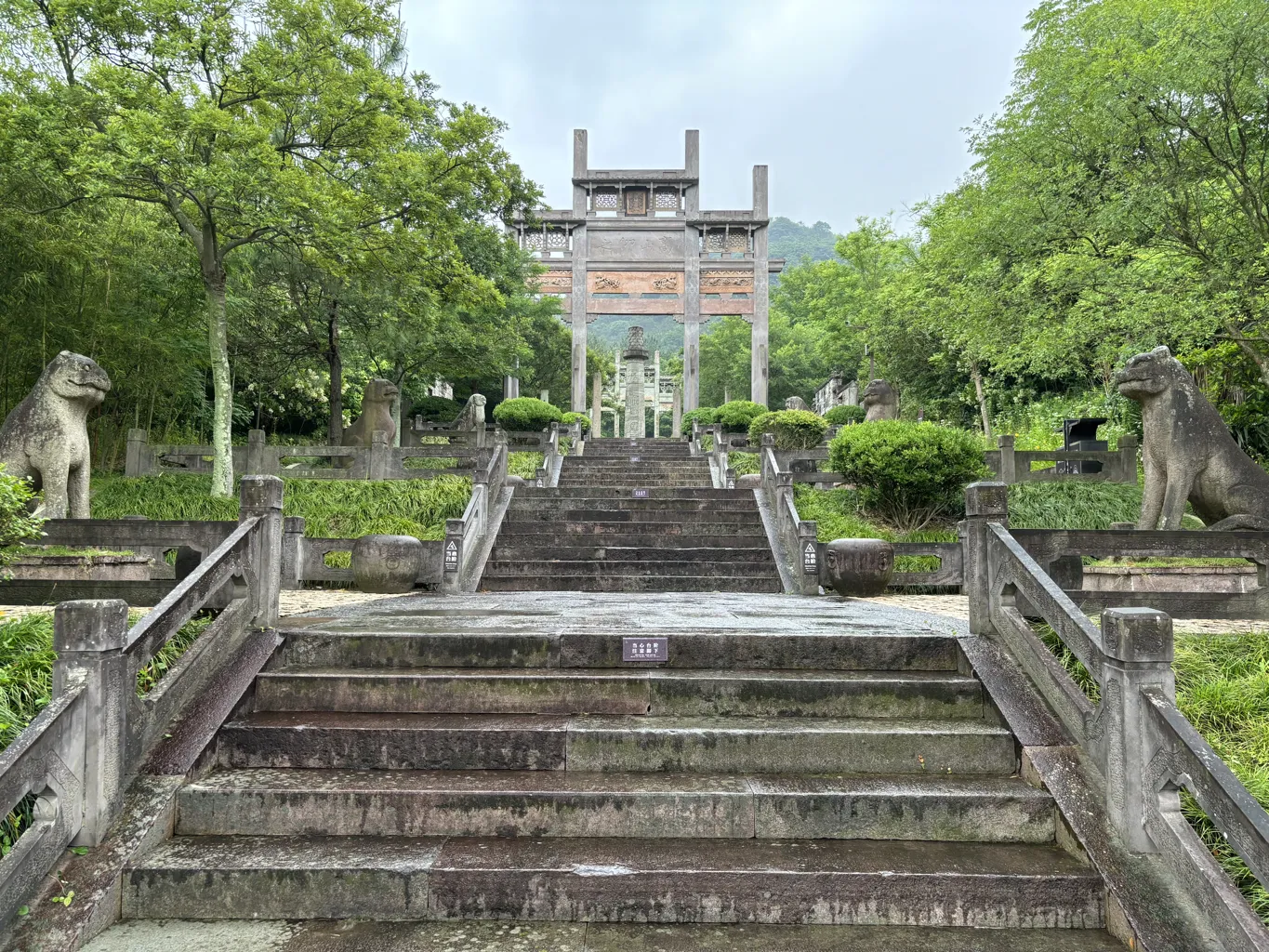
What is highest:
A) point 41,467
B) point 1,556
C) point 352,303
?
point 352,303

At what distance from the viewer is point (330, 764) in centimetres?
344

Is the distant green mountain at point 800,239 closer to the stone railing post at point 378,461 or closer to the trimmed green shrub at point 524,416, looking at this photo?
the trimmed green shrub at point 524,416

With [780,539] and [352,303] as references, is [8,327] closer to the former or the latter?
[352,303]

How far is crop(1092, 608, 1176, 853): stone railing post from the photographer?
282 centimetres

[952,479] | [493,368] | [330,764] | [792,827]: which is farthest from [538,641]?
[493,368]

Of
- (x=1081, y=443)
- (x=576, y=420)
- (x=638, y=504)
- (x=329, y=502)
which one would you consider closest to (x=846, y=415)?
(x=576, y=420)

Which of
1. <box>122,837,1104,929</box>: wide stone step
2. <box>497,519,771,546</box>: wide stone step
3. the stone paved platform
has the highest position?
<box>497,519,771,546</box>: wide stone step

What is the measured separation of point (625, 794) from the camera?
3.12 m

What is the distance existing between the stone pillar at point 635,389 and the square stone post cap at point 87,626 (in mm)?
24693

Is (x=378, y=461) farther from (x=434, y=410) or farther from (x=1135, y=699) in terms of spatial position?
(x=434, y=410)

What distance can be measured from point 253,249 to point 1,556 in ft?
45.1

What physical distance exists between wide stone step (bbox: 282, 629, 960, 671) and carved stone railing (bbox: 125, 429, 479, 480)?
8616 millimetres

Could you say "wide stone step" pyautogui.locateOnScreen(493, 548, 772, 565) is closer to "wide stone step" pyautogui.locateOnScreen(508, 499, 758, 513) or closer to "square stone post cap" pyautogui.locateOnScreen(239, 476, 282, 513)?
"wide stone step" pyautogui.locateOnScreen(508, 499, 758, 513)

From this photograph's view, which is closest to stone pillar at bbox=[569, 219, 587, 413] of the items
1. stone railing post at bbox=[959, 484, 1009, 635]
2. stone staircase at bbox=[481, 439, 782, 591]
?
stone staircase at bbox=[481, 439, 782, 591]
